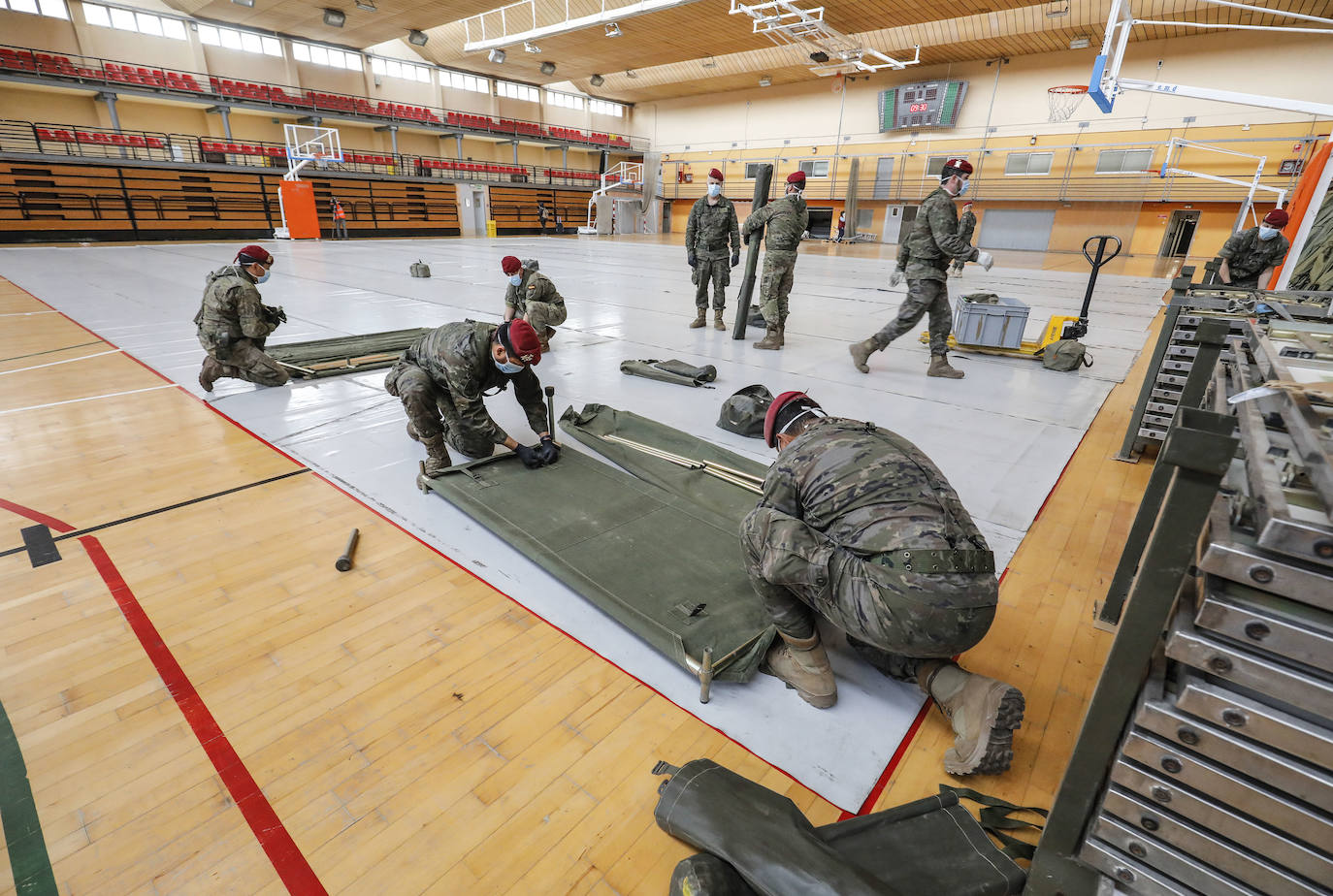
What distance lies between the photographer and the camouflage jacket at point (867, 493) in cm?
180

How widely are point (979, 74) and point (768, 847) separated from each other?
97.9 feet

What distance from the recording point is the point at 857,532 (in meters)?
1.89

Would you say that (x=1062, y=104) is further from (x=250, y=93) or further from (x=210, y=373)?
(x=250, y=93)

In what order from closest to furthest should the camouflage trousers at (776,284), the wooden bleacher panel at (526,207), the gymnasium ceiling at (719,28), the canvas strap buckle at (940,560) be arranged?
the canvas strap buckle at (940,560)
the camouflage trousers at (776,284)
the gymnasium ceiling at (719,28)
the wooden bleacher panel at (526,207)

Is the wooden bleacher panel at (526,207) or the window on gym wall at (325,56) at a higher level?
the window on gym wall at (325,56)

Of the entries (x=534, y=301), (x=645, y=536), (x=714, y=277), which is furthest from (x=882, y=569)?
(x=714, y=277)

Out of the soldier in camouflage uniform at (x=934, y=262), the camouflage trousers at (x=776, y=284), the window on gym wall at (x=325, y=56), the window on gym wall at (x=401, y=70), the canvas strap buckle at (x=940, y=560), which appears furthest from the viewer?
the window on gym wall at (x=401, y=70)

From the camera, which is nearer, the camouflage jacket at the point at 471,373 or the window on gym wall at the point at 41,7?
the camouflage jacket at the point at 471,373

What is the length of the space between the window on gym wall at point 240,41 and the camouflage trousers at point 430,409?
28.8 meters

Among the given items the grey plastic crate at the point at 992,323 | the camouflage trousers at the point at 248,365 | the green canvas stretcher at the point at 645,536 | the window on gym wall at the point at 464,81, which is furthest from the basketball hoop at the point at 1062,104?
the camouflage trousers at the point at 248,365

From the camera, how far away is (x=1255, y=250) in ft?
23.9

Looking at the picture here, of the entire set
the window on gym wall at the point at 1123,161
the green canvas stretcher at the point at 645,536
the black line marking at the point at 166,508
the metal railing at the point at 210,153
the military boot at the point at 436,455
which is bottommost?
the black line marking at the point at 166,508

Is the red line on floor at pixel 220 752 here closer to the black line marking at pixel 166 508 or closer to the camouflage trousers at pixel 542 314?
the black line marking at pixel 166 508

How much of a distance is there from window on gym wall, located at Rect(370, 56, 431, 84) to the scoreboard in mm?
21144
